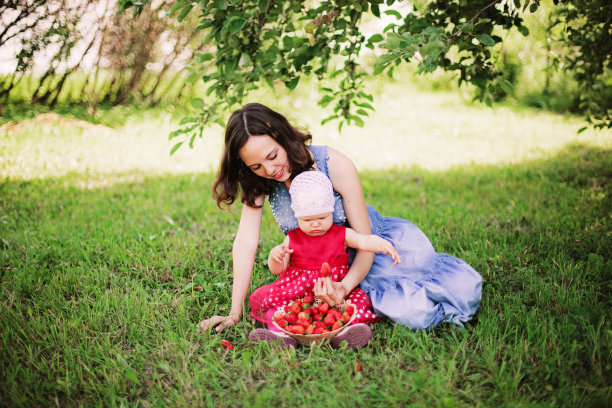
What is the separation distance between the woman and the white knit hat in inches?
7.8

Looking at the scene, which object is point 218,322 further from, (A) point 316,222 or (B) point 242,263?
(A) point 316,222

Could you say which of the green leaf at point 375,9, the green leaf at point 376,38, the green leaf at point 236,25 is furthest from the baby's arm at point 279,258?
the green leaf at point 375,9

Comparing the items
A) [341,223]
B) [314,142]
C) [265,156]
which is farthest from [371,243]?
[314,142]

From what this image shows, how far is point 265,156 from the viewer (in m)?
2.28

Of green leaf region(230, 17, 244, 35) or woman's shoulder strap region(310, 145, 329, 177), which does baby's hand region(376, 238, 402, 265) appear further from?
green leaf region(230, 17, 244, 35)

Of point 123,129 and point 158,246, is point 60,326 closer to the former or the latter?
point 158,246

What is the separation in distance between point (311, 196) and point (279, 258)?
1.29 ft

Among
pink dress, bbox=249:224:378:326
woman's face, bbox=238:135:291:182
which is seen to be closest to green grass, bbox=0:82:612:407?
pink dress, bbox=249:224:378:326

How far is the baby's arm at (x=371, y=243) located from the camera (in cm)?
213

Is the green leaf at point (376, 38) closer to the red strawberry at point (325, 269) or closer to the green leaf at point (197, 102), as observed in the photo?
the green leaf at point (197, 102)

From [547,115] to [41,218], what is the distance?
905cm

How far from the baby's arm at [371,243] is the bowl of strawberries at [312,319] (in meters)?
0.32

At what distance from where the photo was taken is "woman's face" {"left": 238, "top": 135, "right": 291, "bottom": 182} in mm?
2275

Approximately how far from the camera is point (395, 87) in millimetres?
10445
